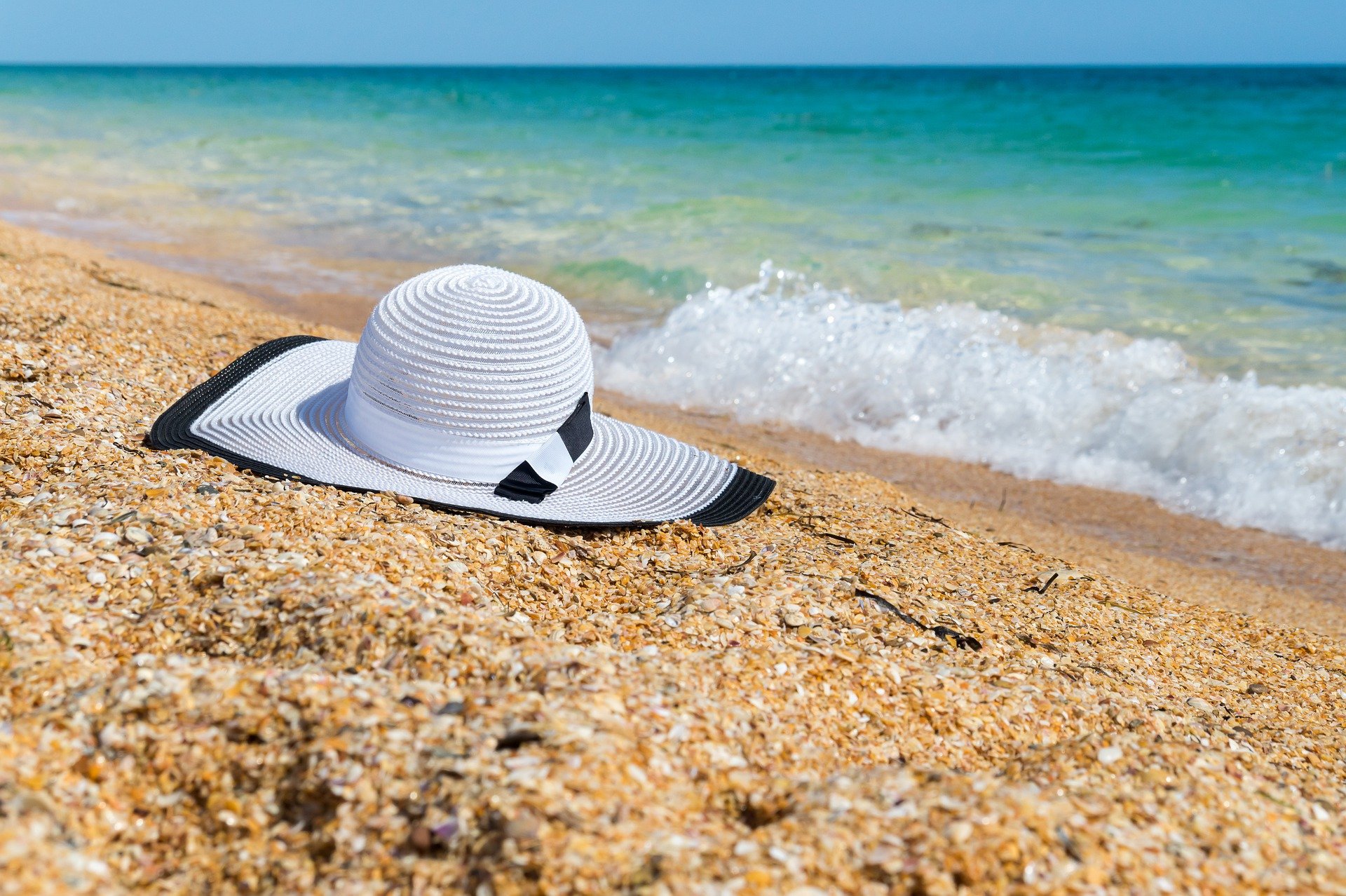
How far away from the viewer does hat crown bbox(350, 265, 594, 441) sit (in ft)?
10.6

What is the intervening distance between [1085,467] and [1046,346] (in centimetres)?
187

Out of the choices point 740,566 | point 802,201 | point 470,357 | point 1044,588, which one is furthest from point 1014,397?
point 802,201

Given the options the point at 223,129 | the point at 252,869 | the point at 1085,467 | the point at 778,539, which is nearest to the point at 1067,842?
the point at 252,869

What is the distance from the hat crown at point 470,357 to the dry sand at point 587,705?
0.33 m

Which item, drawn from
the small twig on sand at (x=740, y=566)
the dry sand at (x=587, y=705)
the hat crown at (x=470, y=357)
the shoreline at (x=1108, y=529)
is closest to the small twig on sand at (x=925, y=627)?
the dry sand at (x=587, y=705)

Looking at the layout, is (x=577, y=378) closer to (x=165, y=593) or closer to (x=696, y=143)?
(x=165, y=593)

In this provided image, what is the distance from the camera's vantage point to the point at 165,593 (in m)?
2.47

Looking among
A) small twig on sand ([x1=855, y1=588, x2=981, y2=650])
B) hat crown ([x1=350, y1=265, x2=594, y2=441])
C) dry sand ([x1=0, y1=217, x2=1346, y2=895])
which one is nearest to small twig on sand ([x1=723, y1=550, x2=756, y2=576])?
dry sand ([x1=0, y1=217, x2=1346, y2=895])

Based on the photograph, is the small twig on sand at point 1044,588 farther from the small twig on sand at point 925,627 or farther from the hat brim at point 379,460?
the hat brim at point 379,460

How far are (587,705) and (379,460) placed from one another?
1548mm

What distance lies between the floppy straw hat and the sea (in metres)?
2.93

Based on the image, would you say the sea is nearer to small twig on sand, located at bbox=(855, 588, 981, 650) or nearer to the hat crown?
small twig on sand, located at bbox=(855, 588, 981, 650)

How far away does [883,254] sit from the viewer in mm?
10008

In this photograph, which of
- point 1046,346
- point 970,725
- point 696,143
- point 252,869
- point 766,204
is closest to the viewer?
point 252,869
